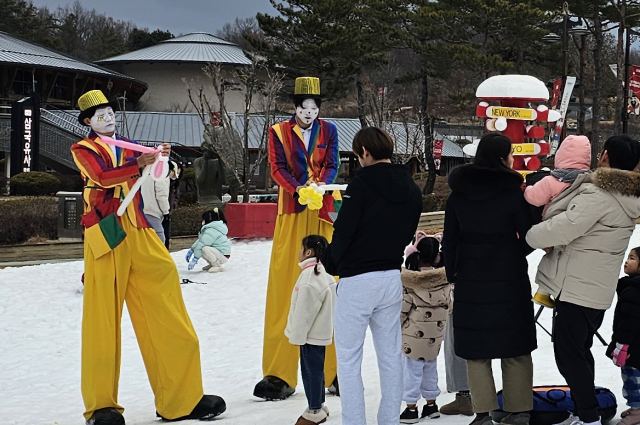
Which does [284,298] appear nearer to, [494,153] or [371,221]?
[371,221]

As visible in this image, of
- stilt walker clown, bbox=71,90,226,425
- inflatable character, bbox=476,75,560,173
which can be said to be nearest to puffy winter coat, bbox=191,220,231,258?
inflatable character, bbox=476,75,560,173

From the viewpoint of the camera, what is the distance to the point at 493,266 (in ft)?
16.6

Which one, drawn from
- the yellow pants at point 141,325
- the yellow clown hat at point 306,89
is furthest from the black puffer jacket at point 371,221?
the yellow clown hat at point 306,89

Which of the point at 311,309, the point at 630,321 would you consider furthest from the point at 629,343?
the point at 311,309

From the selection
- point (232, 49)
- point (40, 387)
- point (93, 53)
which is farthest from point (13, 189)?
point (93, 53)

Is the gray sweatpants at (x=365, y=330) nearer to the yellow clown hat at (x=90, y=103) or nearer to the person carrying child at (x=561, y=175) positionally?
the person carrying child at (x=561, y=175)

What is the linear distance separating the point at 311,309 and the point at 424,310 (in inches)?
29.9

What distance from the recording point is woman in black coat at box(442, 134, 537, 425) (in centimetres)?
507

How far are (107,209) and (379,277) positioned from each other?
6.93 feet

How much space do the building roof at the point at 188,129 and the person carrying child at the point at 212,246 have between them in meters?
20.6

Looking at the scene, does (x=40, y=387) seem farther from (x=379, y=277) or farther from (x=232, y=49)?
(x=232, y=49)

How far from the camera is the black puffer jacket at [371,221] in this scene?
195 inches

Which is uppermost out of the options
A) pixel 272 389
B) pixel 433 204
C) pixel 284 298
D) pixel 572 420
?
pixel 284 298

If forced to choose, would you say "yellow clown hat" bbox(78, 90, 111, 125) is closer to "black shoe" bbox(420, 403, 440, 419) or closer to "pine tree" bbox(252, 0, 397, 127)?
"black shoe" bbox(420, 403, 440, 419)
